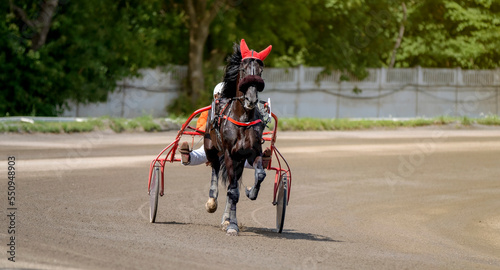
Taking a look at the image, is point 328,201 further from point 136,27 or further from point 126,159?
point 136,27

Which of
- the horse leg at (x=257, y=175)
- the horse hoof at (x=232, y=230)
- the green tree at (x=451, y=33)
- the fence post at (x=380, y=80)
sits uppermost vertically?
the green tree at (x=451, y=33)

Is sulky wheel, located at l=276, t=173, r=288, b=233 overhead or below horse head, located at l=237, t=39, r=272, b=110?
below

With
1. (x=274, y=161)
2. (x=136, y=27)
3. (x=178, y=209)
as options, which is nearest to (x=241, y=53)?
(x=178, y=209)

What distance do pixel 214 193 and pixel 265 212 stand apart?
2679mm

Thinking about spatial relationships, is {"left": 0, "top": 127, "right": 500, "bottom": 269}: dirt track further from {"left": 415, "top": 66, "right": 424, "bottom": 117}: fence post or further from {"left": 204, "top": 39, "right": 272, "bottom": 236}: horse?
{"left": 415, "top": 66, "right": 424, "bottom": 117}: fence post

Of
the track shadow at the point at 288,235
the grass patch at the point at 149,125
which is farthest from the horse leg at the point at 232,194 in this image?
the grass patch at the point at 149,125

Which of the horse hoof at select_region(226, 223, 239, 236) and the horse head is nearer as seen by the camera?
the horse head

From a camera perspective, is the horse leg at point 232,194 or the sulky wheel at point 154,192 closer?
the horse leg at point 232,194

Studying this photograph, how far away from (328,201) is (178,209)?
2805mm

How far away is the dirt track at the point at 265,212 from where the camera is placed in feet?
26.7

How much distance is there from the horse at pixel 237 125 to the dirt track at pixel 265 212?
50 cm

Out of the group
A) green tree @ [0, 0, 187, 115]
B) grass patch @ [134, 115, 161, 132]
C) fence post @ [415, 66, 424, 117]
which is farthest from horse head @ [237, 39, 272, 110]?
fence post @ [415, 66, 424, 117]

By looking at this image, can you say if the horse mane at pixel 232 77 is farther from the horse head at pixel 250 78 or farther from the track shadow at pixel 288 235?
the track shadow at pixel 288 235

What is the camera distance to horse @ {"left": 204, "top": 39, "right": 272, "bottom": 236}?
360 inches
